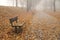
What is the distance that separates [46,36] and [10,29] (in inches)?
123

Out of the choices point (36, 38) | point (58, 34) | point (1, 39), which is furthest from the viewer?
point (58, 34)

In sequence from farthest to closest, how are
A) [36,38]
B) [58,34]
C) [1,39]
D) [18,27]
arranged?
[18,27] → [58,34] → [36,38] → [1,39]

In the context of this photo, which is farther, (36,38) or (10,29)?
(10,29)

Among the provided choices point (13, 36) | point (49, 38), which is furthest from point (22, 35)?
point (49, 38)

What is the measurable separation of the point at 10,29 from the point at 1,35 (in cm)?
161

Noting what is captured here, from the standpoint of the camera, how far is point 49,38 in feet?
29.6

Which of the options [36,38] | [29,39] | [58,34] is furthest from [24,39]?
[58,34]

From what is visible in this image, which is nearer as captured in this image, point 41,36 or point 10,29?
point 41,36

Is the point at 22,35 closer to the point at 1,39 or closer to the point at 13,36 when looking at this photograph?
the point at 13,36

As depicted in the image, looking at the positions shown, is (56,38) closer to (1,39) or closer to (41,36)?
(41,36)

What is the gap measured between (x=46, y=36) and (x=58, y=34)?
4.22 feet

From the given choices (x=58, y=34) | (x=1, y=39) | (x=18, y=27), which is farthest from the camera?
(x=18, y=27)

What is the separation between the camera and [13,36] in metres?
9.21

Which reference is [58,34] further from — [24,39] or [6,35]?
[6,35]
